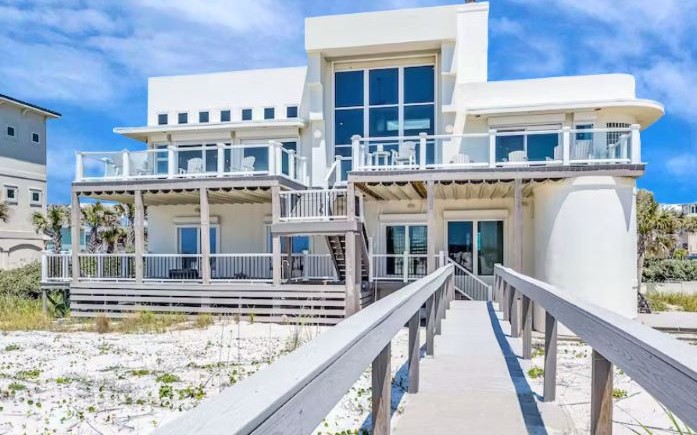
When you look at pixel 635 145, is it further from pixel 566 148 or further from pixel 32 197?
pixel 32 197

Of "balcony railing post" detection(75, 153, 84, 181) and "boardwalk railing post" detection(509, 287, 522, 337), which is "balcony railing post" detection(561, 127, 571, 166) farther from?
"balcony railing post" detection(75, 153, 84, 181)

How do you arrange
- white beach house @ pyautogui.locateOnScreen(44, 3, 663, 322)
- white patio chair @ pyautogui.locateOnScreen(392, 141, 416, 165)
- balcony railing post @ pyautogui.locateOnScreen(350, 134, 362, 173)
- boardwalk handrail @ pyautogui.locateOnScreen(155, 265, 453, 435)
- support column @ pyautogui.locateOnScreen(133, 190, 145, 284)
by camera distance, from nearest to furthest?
boardwalk handrail @ pyautogui.locateOnScreen(155, 265, 453, 435), white beach house @ pyautogui.locateOnScreen(44, 3, 663, 322), balcony railing post @ pyautogui.locateOnScreen(350, 134, 362, 173), white patio chair @ pyautogui.locateOnScreen(392, 141, 416, 165), support column @ pyautogui.locateOnScreen(133, 190, 145, 284)

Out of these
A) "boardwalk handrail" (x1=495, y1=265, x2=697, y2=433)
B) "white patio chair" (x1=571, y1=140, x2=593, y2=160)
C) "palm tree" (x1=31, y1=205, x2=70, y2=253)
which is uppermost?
"white patio chair" (x1=571, y1=140, x2=593, y2=160)

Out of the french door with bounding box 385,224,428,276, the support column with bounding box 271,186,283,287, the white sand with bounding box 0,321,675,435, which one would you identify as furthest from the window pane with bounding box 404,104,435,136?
the white sand with bounding box 0,321,675,435

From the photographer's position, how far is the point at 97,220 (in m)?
29.4

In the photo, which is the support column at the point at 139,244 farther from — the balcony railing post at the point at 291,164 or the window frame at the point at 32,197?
the window frame at the point at 32,197

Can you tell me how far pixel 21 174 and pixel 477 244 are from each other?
76.7ft

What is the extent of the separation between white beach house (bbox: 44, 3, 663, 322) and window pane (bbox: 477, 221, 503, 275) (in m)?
0.05

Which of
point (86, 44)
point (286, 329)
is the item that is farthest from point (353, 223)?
point (86, 44)

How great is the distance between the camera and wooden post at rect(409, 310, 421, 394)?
468cm

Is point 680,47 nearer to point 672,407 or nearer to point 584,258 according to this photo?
point 584,258

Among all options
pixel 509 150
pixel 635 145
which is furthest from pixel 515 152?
pixel 635 145

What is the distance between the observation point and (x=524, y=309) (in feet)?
19.8

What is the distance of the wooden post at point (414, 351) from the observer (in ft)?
15.4
